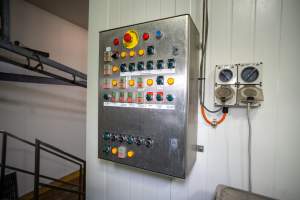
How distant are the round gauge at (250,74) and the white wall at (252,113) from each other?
58mm

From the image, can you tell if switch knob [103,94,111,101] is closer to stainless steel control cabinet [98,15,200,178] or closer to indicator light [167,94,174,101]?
stainless steel control cabinet [98,15,200,178]

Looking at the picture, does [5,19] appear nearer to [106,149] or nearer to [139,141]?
[106,149]

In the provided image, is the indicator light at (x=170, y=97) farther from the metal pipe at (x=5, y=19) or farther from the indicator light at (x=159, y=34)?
the metal pipe at (x=5, y=19)

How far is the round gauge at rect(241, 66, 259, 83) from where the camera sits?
2.59 feet

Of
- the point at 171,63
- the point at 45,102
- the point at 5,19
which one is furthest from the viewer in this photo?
the point at 45,102

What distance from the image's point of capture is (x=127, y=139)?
875 millimetres

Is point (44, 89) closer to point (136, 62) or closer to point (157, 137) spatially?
point (136, 62)

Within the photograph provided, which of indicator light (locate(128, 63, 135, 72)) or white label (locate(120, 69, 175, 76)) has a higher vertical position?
indicator light (locate(128, 63, 135, 72))

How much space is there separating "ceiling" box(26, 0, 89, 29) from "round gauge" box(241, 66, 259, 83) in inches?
86.3

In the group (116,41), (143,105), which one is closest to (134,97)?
(143,105)

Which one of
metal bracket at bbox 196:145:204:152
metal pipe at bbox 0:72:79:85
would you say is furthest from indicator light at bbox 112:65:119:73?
metal pipe at bbox 0:72:79:85

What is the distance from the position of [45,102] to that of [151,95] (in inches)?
88.2

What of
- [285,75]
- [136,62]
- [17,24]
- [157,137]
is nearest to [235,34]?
[285,75]

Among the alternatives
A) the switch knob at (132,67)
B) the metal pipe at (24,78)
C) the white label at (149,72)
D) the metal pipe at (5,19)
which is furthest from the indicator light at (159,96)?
the metal pipe at (24,78)
